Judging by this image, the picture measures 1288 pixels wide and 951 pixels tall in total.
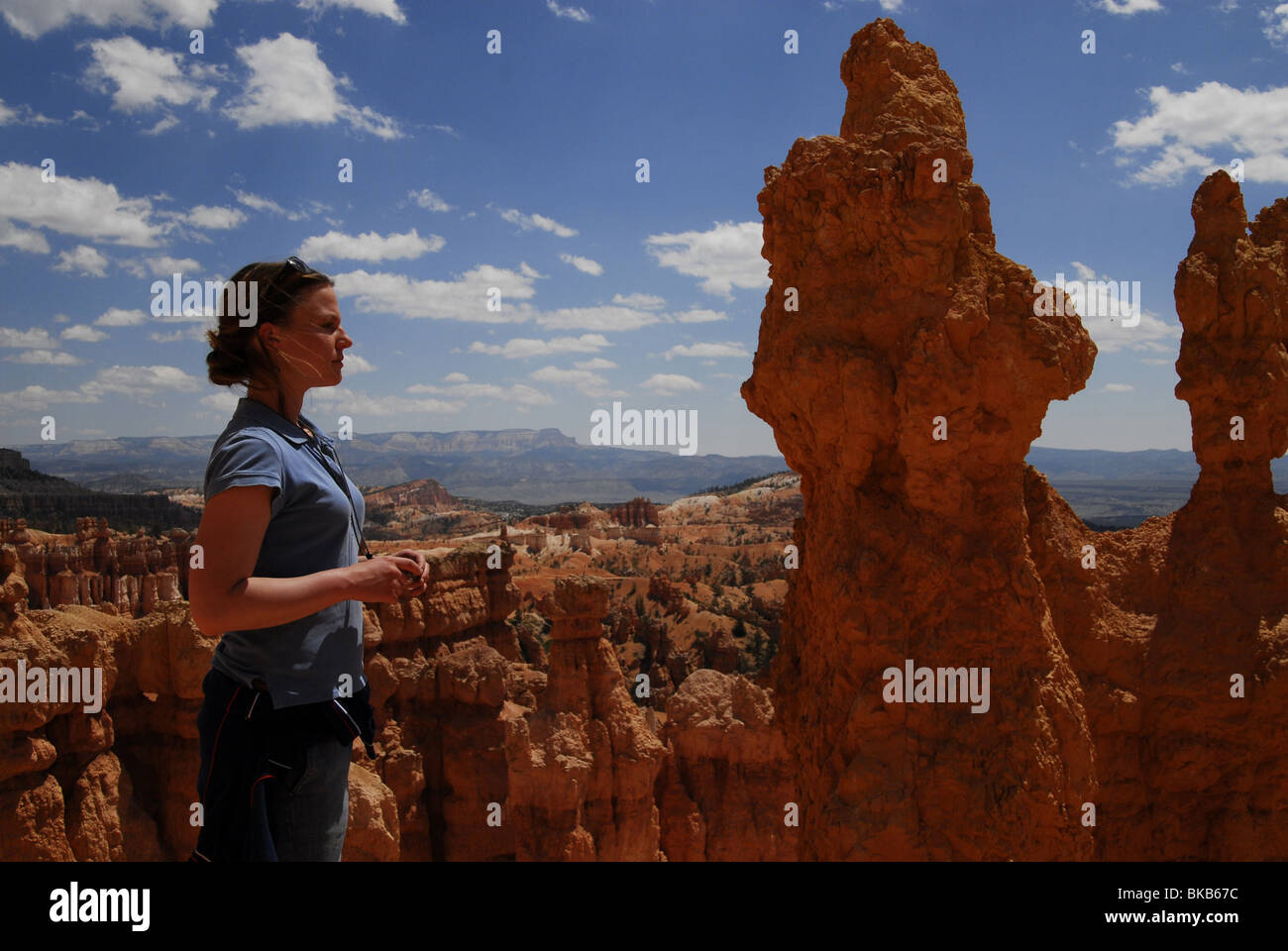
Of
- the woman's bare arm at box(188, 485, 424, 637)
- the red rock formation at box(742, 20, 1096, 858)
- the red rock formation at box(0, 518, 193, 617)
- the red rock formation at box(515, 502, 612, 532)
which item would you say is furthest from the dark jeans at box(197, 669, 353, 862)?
the red rock formation at box(515, 502, 612, 532)

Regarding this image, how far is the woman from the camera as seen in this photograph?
7.20ft

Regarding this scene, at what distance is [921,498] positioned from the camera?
5156 millimetres

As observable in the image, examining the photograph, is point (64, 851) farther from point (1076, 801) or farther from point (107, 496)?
point (107, 496)

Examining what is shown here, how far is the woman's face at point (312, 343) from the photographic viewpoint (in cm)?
257

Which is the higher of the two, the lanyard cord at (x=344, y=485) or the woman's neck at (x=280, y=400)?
the woman's neck at (x=280, y=400)

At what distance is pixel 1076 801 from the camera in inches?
196

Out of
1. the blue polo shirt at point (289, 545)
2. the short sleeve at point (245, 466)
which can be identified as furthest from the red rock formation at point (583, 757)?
the short sleeve at point (245, 466)

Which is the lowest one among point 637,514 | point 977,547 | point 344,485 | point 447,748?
point 637,514

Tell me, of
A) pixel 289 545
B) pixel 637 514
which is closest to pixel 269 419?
pixel 289 545

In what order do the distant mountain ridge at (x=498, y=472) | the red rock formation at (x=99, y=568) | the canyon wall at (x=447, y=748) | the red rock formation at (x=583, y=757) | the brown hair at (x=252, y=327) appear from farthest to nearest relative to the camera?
the distant mountain ridge at (x=498, y=472) < the red rock formation at (x=99, y=568) < the red rock formation at (x=583, y=757) < the canyon wall at (x=447, y=748) < the brown hair at (x=252, y=327)

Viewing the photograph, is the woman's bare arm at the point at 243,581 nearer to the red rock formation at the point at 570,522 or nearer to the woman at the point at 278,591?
the woman at the point at 278,591

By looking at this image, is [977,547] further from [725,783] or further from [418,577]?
[725,783]

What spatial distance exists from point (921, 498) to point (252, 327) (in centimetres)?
386
